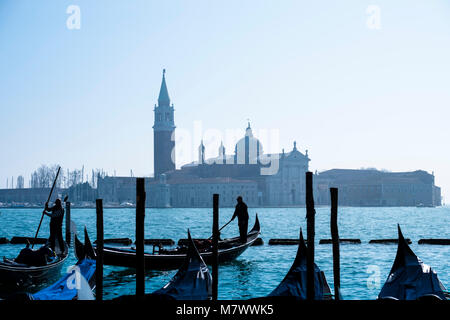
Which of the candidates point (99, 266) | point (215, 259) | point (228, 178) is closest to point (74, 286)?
point (99, 266)

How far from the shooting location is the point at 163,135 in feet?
235

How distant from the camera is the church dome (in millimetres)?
78312

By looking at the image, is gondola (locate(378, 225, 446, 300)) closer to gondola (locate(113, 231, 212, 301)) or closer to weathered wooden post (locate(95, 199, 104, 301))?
gondola (locate(113, 231, 212, 301))

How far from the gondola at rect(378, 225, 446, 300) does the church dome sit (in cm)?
7072

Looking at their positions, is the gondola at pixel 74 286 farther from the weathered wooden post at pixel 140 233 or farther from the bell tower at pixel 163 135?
the bell tower at pixel 163 135

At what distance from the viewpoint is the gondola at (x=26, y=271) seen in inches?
Answer: 340

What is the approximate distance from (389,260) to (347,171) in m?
76.1

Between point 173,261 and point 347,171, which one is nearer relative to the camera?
point 173,261

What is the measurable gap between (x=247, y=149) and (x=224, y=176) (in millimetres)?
5420

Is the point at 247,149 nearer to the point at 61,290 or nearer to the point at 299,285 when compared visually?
the point at 299,285

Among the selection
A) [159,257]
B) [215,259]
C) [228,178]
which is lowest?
[159,257]

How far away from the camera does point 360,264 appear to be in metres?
13.7
